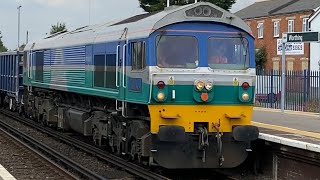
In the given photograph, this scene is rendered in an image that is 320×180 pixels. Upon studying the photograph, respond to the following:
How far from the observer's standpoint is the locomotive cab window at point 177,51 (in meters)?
11.5

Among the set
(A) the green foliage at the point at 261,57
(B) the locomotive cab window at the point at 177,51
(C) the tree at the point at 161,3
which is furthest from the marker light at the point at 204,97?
(A) the green foliage at the point at 261,57

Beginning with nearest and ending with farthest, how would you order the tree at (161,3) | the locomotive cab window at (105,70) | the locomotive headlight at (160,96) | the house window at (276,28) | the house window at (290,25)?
1. the locomotive headlight at (160,96)
2. the locomotive cab window at (105,70)
3. the tree at (161,3)
4. the house window at (290,25)
5. the house window at (276,28)

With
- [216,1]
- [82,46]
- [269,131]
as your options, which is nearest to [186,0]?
[216,1]

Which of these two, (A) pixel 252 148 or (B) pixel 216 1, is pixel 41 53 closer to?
(A) pixel 252 148

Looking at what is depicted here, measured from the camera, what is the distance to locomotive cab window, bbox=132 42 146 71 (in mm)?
11625

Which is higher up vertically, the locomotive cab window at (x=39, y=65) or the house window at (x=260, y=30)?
the house window at (x=260, y=30)

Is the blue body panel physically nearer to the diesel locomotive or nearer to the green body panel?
the diesel locomotive

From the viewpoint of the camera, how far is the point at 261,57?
52.6 meters

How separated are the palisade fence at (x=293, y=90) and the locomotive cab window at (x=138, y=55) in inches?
366

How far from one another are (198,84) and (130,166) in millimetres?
2683

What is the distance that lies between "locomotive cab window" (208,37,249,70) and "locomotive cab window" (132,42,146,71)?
129 centimetres

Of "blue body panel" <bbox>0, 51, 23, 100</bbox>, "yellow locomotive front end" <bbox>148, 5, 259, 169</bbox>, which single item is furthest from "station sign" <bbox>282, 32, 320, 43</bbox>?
"blue body panel" <bbox>0, 51, 23, 100</bbox>

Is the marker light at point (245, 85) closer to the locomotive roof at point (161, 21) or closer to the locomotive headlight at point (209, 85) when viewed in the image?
the locomotive headlight at point (209, 85)

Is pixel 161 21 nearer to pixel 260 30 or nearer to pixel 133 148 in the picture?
pixel 133 148
